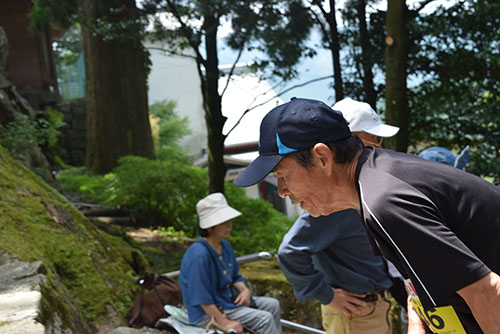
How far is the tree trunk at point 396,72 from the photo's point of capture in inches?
306

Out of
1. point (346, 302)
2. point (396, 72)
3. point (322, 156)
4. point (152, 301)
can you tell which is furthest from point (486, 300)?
point (396, 72)

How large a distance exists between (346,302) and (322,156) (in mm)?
1600

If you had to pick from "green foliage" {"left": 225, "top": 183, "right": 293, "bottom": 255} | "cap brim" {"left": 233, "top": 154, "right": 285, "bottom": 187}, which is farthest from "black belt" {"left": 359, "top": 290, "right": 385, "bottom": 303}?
"green foliage" {"left": 225, "top": 183, "right": 293, "bottom": 255}

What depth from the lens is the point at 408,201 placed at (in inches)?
65.1

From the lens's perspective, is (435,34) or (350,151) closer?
(350,151)

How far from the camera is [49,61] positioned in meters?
22.8

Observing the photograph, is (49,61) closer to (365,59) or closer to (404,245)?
(365,59)

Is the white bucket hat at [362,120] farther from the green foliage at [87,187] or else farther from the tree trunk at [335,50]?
the green foliage at [87,187]

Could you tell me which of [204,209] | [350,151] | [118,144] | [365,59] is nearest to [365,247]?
[350,151]

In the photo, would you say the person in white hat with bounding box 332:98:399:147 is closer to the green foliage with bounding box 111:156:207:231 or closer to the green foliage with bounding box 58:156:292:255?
the green foliage with bounding box 58:156:292:255

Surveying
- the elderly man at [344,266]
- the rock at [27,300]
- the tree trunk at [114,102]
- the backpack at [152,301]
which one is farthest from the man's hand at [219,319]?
the tree trunk at [114,102]

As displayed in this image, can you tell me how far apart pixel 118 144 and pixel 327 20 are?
318 inches

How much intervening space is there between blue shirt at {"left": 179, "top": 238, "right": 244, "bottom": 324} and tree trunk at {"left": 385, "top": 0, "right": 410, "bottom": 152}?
147 inches

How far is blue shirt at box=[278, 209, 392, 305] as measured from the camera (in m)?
3.14
